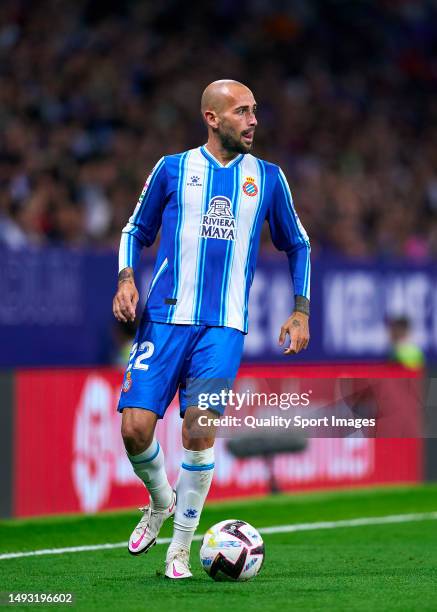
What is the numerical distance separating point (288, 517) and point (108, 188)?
17.6 ft

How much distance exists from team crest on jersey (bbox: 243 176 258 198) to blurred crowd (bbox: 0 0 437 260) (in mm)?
6610

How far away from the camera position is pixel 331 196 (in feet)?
55.8

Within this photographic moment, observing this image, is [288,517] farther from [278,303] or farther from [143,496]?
[278,303]

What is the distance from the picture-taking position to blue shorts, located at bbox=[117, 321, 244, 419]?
20.7ft

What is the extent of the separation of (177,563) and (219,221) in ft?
5.39

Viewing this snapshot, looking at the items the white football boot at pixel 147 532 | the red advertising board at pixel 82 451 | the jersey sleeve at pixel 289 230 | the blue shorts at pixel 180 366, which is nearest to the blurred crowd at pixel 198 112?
the red advertising board at pixel 82 451

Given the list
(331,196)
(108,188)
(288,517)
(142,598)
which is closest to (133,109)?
(108,188)

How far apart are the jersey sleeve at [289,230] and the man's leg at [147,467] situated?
103 cm

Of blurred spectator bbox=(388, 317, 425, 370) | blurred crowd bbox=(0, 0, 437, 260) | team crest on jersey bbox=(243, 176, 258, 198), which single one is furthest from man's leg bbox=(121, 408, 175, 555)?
blurred spectator bbox=(388, 317, 425, 370)

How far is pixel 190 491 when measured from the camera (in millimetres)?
6391

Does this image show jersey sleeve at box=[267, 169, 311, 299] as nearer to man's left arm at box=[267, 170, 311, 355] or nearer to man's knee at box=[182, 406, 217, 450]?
man's left arm at box=[267, 170, 311, 355]

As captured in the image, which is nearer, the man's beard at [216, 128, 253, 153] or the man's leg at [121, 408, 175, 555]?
the man's leg at [121, 408, 175, 555]

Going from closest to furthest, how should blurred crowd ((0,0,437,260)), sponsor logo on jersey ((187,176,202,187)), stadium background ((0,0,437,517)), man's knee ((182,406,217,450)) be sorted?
man's knee ((182,406,217,450)) < sponsor logo on jersey ((187,176,202,187)) < stadium background ((0,0,437,517)) < blurred crowd ((0,0,437,260))

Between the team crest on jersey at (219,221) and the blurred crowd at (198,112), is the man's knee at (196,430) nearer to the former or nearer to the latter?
the team crest on jersey at (219,221)
